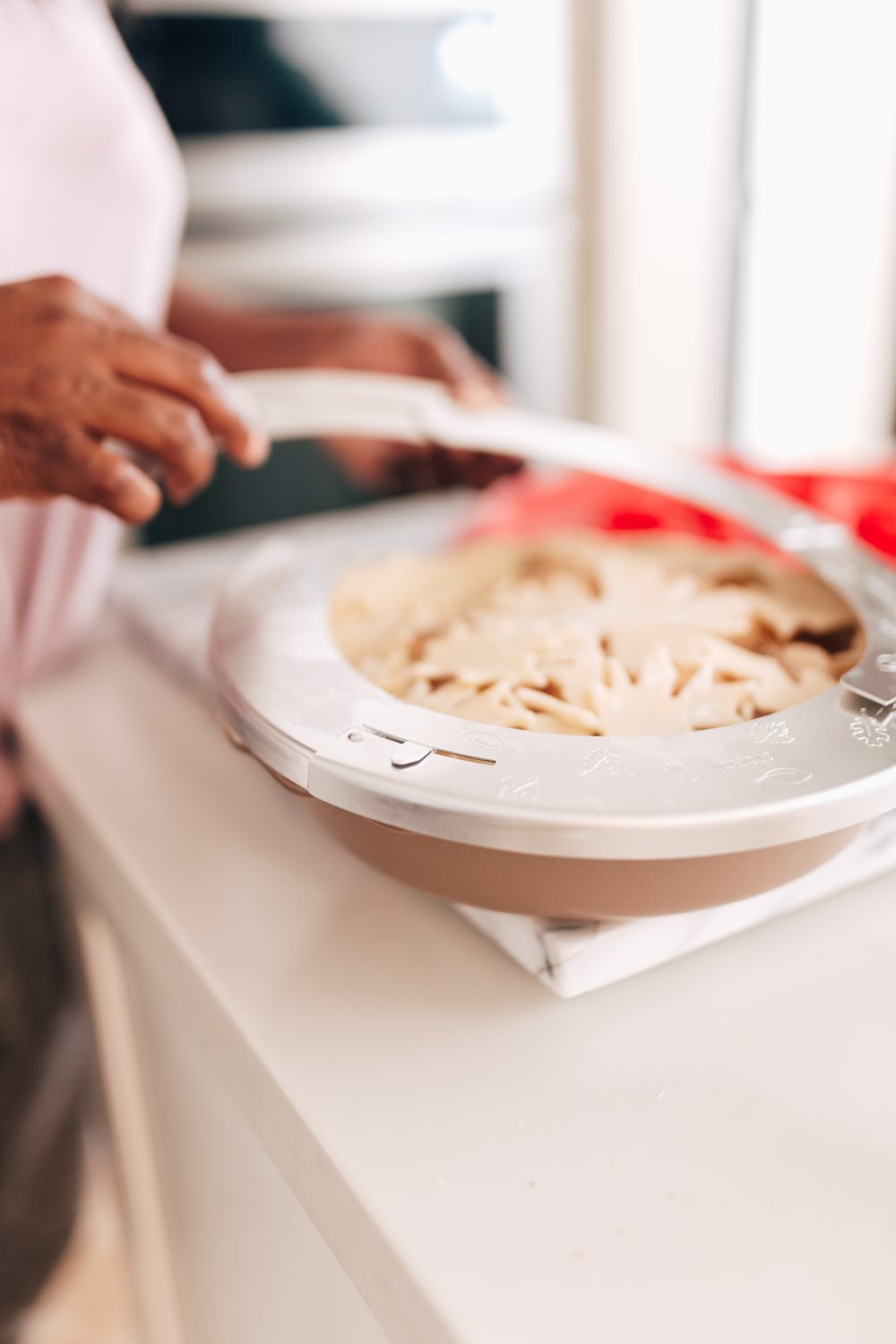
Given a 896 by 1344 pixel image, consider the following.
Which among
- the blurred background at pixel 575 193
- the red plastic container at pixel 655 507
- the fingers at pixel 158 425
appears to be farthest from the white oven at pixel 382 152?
the fingers at pixel 158 425

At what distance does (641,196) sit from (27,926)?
3.05ft

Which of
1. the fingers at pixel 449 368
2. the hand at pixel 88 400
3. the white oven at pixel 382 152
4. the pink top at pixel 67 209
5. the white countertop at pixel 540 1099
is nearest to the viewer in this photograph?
the white countertop at pixel 540 1099

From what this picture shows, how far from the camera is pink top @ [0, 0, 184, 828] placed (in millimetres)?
481

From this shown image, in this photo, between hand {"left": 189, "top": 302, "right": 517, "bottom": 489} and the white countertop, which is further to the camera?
hand {"left": 189, "top": 302, "right": 517, "bottom": 489}

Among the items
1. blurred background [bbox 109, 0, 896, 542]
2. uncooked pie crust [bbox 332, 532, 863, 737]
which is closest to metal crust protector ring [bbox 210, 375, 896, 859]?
uncooked pie crust [bbox 332, 532, 863, 737]

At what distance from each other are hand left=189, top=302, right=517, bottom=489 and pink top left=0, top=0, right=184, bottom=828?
143 millimetres

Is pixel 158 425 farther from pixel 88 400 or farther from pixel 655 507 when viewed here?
pixel 655 507

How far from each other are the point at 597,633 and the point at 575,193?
0.86m

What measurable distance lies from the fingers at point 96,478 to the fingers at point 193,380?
31 millimetres

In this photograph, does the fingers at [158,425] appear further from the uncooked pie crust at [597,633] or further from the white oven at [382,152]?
the white oven at [382,152]

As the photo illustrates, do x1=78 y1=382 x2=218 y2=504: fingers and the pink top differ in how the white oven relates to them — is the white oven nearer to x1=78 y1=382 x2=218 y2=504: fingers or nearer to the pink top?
the pink top

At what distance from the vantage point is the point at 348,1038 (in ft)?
0.98

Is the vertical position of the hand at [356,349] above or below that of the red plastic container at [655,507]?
above

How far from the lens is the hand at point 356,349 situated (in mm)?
625
